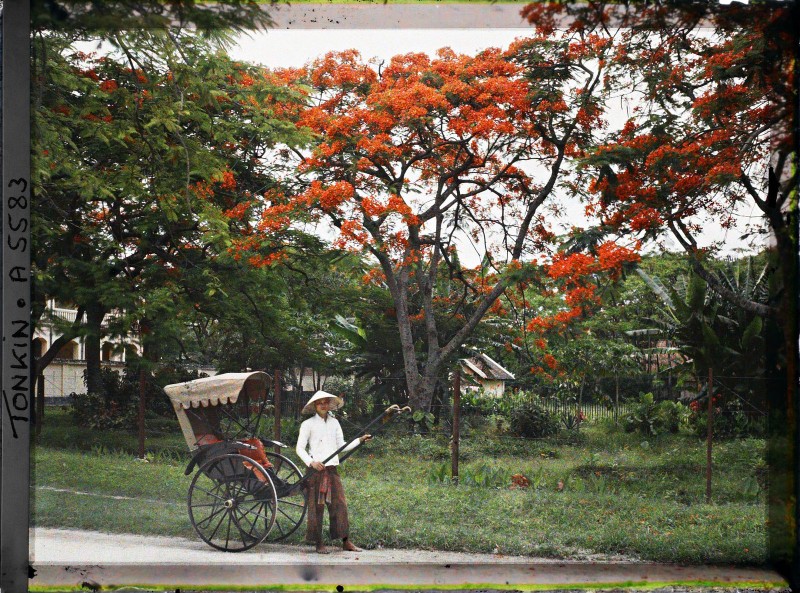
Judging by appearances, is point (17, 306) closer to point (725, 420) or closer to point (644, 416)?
point (644, 416)

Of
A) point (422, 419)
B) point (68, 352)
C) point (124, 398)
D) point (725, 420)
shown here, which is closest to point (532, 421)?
point (422, 419)

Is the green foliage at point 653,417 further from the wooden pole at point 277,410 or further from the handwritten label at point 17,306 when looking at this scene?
the handwritten label at point 17,306

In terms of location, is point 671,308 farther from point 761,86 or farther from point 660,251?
point 761,86

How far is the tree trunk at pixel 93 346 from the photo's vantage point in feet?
23.2

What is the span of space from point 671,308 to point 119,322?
485cm

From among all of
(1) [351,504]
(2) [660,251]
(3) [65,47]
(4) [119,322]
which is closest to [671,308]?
(2) [660,251]

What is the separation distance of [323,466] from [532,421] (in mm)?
1862

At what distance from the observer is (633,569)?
6812mm

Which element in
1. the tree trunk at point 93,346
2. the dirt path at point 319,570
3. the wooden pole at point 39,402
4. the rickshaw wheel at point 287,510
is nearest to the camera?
the dirt path at point 319,570

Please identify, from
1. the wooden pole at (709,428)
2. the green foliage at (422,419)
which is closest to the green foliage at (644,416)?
the wooden pole at (709,428)

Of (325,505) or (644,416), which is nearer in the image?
(325,505)

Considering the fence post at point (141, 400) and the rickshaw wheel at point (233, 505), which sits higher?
the fence post at point (141, 400)

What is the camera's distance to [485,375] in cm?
716

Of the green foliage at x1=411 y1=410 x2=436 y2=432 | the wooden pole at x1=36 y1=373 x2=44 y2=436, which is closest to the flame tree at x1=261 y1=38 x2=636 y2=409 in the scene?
the green foliage at x1=411 y1=410 x2=436 y2=432
